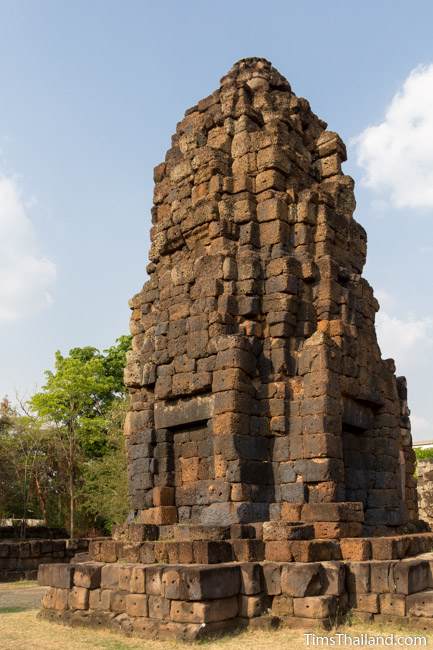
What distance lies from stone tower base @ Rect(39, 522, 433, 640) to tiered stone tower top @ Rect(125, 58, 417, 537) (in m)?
0.82

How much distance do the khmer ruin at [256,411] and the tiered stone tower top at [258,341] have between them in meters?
0.03

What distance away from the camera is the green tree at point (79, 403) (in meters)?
29.2

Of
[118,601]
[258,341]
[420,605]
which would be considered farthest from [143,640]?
[258,341]

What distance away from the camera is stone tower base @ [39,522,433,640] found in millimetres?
7188

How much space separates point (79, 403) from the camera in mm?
30672

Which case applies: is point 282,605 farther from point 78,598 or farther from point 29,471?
point 29,471

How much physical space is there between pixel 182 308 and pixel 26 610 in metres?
5.07

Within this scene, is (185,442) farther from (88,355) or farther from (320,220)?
(88,355)

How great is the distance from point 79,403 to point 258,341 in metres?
21.9

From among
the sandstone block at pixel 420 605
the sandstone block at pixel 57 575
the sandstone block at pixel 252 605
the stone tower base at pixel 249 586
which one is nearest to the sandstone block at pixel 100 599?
the stone tower base at pixel 249 586

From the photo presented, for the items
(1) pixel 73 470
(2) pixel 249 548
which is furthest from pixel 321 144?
(1) pixel 73 470

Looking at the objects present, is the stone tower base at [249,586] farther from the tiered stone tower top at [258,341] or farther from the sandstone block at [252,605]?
the tiered stone tower top at [258,341]

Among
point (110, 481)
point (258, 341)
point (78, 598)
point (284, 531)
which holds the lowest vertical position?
point (78, 598)

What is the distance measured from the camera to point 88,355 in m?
34.0
